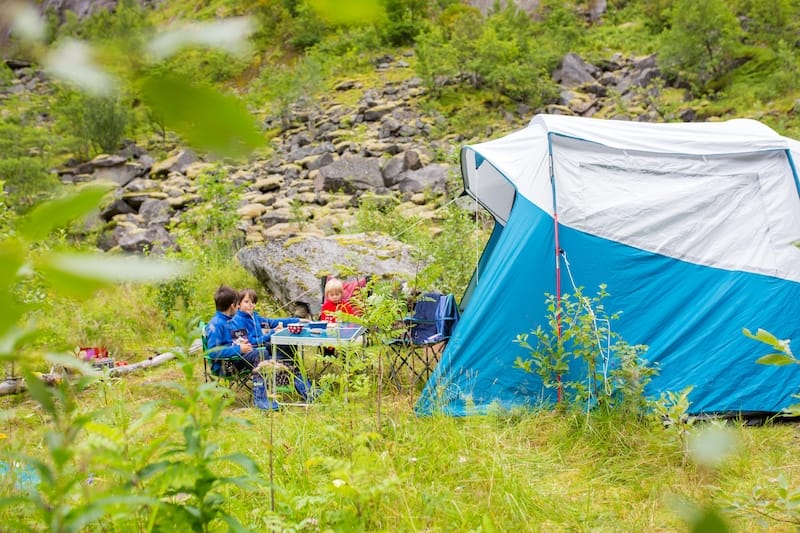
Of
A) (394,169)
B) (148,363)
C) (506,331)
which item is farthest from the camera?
(394,169)

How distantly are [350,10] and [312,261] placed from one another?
571 cm

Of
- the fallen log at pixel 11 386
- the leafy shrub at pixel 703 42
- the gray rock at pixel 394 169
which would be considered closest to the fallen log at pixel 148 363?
the fallen log at pixel 11 386

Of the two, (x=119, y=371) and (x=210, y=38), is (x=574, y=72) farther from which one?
(x=210, y=38)

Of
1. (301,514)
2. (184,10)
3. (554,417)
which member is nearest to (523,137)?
(554,417)

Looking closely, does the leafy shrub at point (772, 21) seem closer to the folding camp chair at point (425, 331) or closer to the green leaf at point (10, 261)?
the folding camp chair at point (425, 331)

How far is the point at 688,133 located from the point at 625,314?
4.07ft

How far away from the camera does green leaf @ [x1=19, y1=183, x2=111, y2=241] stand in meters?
0.35

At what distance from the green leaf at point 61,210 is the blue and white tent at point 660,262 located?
3.06 meters

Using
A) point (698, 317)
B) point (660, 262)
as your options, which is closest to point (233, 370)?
point (660, 262)

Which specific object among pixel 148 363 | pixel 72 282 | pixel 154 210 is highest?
pixel 72 282

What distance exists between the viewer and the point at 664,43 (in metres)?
15.6

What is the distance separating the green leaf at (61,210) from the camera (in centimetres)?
35

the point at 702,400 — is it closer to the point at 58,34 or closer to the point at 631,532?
the point at 631,532

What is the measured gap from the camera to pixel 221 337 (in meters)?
4.06
